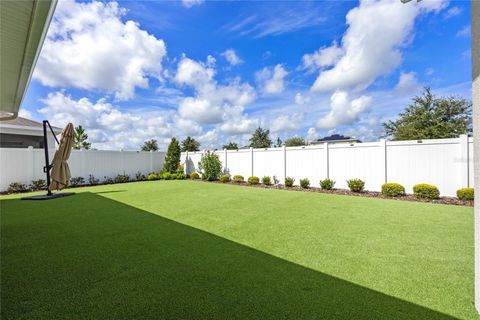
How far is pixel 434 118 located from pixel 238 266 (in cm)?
2372

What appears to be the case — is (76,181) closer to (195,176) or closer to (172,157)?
(172,157)

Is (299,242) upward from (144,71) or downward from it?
downward

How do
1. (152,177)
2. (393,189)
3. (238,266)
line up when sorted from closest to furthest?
(238,266) < (393,189) < (152,177)

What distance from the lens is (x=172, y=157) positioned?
17.7 m

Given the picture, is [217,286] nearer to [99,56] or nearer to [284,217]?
[284,217]

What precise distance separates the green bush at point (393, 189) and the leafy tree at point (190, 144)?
28.8m

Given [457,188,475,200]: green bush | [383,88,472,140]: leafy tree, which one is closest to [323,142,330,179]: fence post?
[457,188,475,200]: green bush

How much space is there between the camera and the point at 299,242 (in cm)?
381

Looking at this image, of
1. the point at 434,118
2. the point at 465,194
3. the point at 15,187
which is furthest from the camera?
the point at 434,118

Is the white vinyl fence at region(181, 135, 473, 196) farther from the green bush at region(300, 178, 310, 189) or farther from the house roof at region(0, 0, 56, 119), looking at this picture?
the house roof at region(0, 0, 56, 119)

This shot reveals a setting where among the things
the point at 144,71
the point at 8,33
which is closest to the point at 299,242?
the point at 8,33

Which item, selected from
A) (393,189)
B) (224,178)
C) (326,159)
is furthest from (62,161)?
(393,189)

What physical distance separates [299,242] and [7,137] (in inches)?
772

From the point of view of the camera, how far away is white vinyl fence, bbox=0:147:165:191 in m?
10.6
